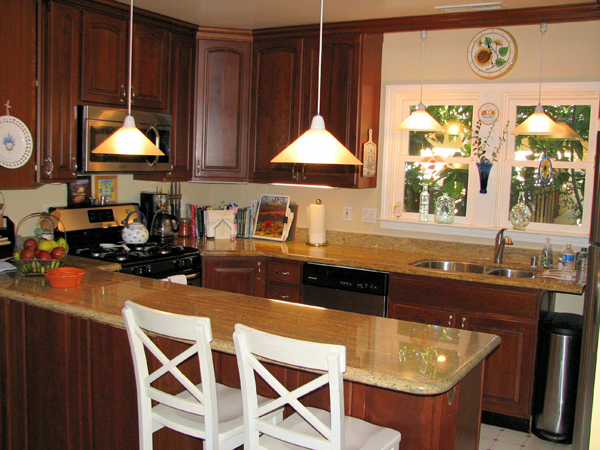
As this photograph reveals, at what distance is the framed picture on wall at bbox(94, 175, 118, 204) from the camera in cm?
412

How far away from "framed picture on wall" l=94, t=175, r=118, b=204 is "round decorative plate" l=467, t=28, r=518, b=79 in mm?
2713

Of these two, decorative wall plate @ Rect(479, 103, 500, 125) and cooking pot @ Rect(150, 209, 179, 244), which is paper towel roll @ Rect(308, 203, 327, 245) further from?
decorative wall plate @ Rect(479, 103, 500, 125)

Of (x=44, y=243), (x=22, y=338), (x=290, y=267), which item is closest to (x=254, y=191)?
(x=290, y=267)

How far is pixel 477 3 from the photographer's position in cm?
339

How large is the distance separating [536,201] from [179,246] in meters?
2.50

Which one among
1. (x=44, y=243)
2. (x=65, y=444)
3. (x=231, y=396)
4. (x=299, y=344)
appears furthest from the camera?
(x=44, y=243)

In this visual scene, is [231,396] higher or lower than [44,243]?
lower

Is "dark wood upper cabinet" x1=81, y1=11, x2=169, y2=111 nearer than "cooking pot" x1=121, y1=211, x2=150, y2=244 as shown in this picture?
Yes

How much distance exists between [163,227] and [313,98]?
1.48 metres

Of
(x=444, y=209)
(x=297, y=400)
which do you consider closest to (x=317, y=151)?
(x=297, y=400)

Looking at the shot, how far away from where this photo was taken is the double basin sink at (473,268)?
3.71 m

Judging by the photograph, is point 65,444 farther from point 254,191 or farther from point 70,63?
point 254,191

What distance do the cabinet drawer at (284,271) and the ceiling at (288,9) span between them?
5.59 feet

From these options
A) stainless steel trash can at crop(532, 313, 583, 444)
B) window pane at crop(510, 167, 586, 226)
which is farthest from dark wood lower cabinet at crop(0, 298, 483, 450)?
window pane at crop(510, 167, 586, 226)
